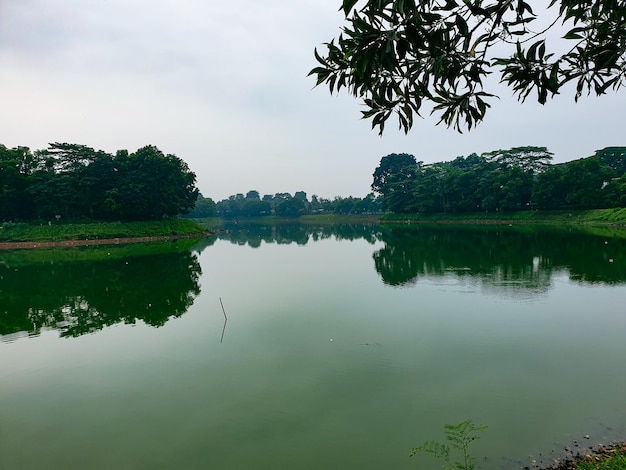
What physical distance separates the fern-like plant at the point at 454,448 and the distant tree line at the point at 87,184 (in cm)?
5548

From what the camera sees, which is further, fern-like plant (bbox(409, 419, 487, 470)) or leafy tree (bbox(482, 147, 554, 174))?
leafy tree (bbox(482, 147, 554, 174))

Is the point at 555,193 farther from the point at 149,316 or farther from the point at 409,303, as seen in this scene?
the point at 149,316

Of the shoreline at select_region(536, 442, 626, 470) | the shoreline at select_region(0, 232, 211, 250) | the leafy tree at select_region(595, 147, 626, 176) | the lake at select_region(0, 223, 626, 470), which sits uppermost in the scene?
the leafy tree at select_region(595, 147, 626, 176)

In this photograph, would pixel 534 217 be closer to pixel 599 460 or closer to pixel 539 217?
pixel 539 217

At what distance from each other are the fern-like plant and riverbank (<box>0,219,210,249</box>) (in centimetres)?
5126

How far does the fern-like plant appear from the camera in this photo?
589 cm

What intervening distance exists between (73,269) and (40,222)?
2911 centimetres

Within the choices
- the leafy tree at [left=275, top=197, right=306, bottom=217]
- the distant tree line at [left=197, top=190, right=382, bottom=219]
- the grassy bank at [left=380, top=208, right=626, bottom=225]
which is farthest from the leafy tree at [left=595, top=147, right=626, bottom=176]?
the leafy tree at [left=275, top=197, right=306, bottom=217]

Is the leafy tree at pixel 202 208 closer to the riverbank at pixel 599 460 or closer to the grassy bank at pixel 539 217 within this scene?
the grassy bank at pixel 539 217

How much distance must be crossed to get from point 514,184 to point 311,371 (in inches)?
2642

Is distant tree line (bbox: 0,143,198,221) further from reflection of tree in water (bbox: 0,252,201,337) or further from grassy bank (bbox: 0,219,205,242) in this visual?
reflection of tree in water (bbox: 0,252,201,337)

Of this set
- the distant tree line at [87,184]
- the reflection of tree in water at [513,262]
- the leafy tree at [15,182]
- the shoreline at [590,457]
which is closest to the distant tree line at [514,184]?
the reflection of tree in water at [513,262]

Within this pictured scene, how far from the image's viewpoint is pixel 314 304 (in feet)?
55.5

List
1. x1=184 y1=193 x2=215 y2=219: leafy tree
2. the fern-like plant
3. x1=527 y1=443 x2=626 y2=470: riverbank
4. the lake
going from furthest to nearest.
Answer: x1=184 y1=193 x2=215 y2=219: leafy tree
the lake
the fern-like plant
x1=527 y1=443 x2=626 y2=470: riverbank
